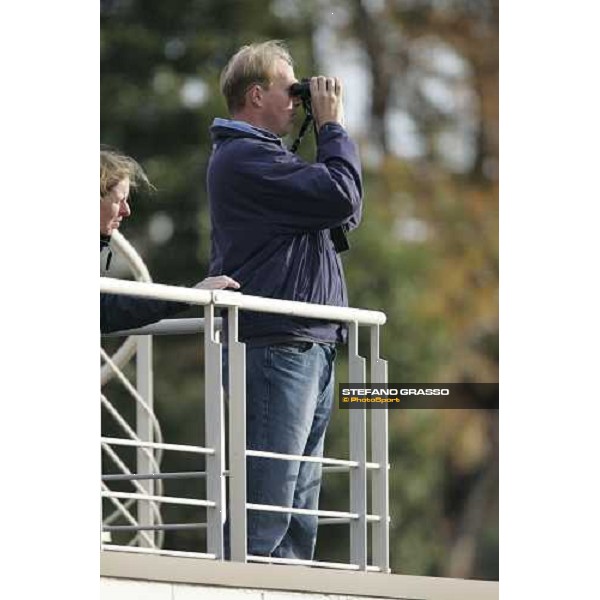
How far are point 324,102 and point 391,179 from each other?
995 centimetres

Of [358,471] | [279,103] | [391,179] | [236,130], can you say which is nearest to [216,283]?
[236,130]

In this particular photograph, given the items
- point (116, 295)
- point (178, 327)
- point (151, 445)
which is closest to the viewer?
point (151, 445)

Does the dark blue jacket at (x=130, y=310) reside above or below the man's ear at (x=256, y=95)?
below

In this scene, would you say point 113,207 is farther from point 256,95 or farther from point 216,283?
point 256,95

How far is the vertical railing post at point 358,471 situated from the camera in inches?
247

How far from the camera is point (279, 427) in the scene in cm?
599

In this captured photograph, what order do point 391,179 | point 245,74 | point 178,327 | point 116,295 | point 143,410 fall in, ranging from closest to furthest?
point 116,295
point 245,74
point 178,327
point 143,410
point 391,179

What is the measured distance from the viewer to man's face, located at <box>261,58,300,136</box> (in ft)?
20.4

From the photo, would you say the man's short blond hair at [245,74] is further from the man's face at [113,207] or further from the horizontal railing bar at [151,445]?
the horizontal railing bar at [151,445]

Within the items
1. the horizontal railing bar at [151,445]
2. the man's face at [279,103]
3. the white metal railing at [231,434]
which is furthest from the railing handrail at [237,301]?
the man's face at [279,103]
